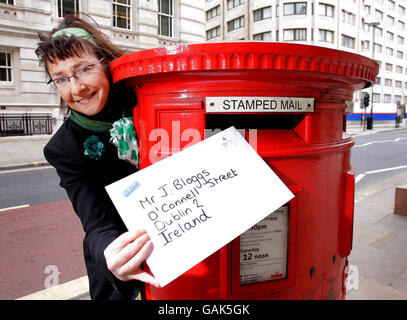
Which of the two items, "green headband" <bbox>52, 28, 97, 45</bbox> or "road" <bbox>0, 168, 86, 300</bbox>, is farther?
"road" <bbox>0, 168, 86, 300</bbox>

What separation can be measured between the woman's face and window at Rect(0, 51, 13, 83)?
16.4 m

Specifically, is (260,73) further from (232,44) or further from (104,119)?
(104,119)

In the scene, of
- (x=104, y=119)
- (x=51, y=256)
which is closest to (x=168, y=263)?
(x=104, y=119)

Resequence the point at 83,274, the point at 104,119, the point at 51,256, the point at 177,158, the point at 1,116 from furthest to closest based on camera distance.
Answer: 1. the point at 1,116
2. the point at 51,256
3. the point at 83,274
4. the point at 104,119
5. the point at 177,158

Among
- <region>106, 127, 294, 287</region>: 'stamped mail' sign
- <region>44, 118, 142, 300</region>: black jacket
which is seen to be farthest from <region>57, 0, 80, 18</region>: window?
<region>106, 127, 294, 287</region>: 'stamped mail' sign

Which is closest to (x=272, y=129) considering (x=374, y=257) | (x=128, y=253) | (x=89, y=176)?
(x=128, y=253)

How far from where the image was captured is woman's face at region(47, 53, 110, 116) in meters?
1.29

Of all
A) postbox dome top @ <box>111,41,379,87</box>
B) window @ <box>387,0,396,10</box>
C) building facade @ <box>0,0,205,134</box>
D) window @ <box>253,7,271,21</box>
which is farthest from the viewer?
window @ <box>387,0,396,10</box>

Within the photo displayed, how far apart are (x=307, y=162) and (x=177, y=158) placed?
47 centimetres

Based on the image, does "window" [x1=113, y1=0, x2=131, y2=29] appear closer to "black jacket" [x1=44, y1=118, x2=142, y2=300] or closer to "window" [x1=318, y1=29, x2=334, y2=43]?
"black jacket" [x1=44, y1=118, x2=142, y2=300]

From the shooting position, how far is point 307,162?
1115 mm

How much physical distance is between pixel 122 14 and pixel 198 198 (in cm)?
1860

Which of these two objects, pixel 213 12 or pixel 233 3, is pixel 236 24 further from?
pixel 213 12

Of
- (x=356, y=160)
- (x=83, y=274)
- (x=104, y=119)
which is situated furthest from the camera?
(x=356, y=160)
